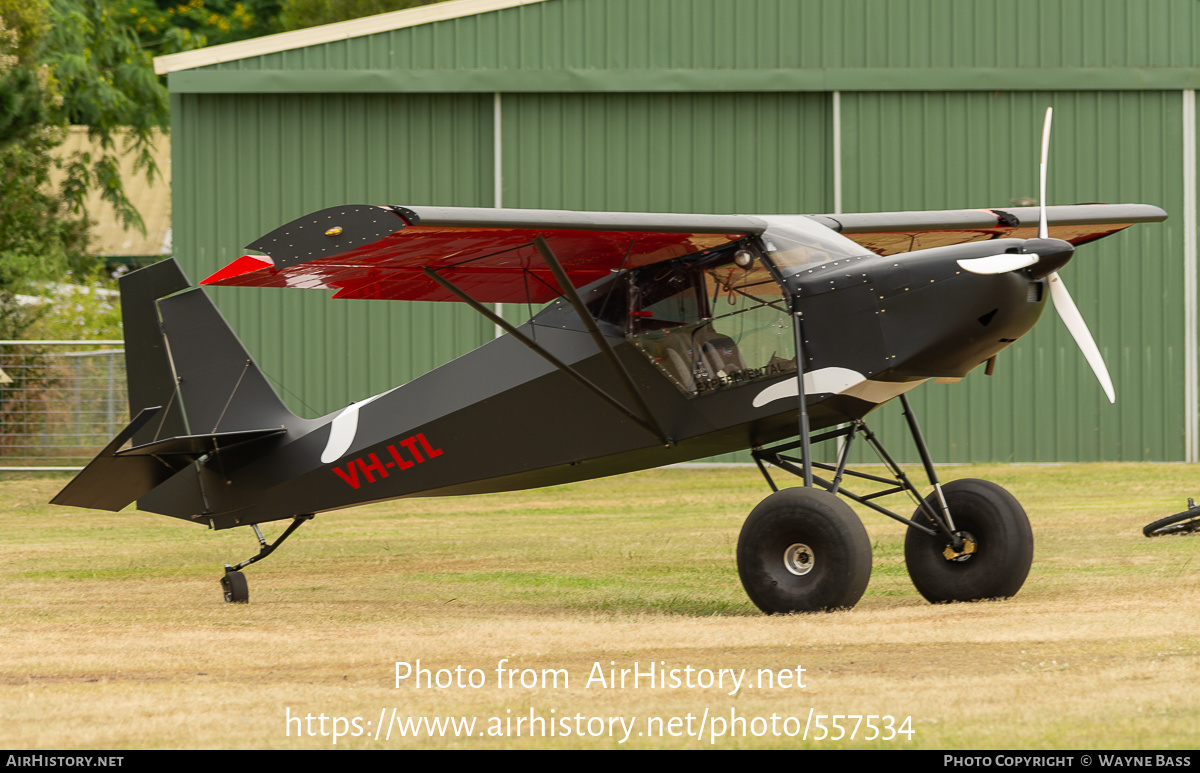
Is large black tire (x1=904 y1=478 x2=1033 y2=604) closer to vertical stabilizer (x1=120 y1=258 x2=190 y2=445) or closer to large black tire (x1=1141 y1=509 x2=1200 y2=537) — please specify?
large black tire (x1=1141 y1=509 x2=1200 y2=537)

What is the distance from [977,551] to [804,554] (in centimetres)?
140

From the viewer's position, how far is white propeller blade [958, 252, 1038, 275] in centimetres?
713

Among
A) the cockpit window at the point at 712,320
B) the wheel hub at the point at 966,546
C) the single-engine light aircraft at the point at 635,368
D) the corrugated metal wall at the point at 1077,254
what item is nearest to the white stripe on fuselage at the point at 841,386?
the single-engine light aircraft at the point at 635,368

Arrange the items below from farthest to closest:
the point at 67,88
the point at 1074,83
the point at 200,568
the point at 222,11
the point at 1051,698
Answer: the point at 222,11 → the point at 67,88 → the point at 1074,83 → the point at 200,568 → the point at 1051,698

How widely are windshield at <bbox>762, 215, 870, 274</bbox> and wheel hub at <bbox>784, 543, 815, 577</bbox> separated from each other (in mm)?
1682

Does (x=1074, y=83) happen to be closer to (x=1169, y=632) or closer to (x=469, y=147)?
(x=469, y=147)

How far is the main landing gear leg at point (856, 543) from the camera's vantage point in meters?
7.32

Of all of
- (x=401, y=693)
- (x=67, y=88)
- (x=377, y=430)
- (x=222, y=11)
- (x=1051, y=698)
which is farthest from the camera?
(x=222, y=11)

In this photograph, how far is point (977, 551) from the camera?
27.0 ft

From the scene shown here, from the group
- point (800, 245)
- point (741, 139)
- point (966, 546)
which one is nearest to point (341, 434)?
point (800, 245)

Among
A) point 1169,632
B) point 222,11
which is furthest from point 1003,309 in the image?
point 222,11

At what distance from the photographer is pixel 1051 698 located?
5.28 meters

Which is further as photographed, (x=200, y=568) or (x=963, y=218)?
(x=200, y=568)

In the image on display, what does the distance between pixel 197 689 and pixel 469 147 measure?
1472 cm
